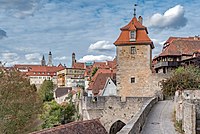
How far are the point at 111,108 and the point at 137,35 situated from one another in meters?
8.58

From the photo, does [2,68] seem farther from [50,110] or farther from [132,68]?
[50,110]

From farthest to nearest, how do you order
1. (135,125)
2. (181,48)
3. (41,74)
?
(41,74) < (181,48) < (135,125)

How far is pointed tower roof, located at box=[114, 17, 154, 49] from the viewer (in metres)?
30.2

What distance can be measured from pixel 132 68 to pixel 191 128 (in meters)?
18.9

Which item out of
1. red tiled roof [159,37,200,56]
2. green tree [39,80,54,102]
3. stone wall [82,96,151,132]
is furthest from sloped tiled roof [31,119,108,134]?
green tree [39,80,54,102]

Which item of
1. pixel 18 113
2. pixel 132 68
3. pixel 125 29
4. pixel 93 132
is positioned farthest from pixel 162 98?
pixel 18 113

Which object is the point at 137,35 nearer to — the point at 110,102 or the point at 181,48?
the point at 110,102

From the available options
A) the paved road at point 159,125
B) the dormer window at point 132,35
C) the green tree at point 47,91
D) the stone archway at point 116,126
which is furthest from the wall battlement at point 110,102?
the green tree at point 47,91

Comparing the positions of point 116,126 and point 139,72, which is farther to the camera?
point 139,72

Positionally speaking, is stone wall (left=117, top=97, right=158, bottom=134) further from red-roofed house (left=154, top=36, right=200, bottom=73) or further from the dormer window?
red-roofed house (left=154, top=36, right=200, bottom=73)

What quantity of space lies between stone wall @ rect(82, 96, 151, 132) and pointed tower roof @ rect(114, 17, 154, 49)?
6.31 meters

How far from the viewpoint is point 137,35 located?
101 ft

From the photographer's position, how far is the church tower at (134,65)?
98.3ft

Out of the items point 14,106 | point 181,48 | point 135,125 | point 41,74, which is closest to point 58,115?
point 14,106
